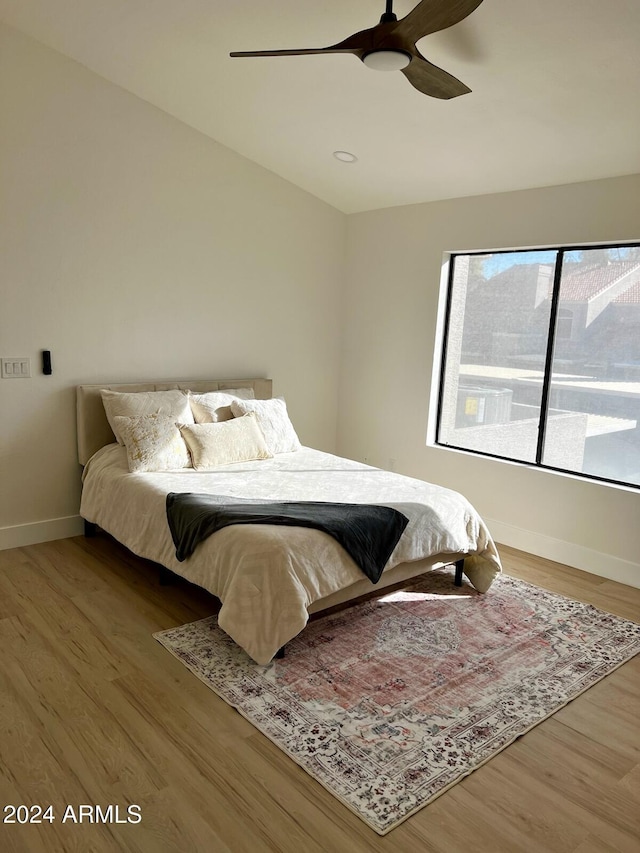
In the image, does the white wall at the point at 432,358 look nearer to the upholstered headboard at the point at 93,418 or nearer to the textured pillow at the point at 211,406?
the textured pillow at the point at 211,406

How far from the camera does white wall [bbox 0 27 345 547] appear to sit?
3.78m

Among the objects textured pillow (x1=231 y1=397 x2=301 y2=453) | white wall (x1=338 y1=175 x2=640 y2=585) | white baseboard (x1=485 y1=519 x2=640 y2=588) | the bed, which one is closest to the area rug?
the bed

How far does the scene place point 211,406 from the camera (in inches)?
168

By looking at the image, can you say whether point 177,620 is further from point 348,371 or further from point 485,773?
point 348,371

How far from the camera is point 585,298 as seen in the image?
13.2 feet

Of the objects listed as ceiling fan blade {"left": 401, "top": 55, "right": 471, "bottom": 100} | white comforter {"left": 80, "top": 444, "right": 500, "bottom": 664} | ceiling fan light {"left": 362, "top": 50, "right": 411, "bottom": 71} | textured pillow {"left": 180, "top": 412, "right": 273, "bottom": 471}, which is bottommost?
white comforter {"left": 80, "top": 444, "right": 500, "bottom": 664}

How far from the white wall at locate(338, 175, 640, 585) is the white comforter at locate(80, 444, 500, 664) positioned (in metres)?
0.79

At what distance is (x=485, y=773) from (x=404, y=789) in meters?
0.30

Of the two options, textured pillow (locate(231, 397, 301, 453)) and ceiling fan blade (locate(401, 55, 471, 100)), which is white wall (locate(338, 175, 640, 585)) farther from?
ceiling fan blade (locate(401, 55, 471, 100))

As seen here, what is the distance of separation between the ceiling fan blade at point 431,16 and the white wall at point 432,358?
1.95 metres

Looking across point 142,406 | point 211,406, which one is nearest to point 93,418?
point 142,406

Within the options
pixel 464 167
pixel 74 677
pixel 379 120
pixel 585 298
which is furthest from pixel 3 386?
pixel 585 298

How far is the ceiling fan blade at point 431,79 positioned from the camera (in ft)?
8.15

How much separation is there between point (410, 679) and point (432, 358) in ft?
8.67
